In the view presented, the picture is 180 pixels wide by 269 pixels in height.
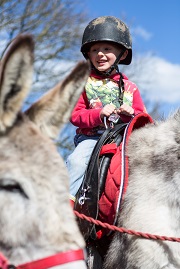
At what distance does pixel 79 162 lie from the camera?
14.6ft

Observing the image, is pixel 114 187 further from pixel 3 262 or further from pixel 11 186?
pixel 3 262

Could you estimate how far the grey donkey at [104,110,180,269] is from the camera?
375cm

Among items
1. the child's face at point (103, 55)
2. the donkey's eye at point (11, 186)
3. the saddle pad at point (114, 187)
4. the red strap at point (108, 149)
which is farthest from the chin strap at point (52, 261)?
the child's face at point (103, 55)

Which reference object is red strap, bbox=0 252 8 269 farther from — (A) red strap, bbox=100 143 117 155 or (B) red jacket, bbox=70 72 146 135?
(B) red jacket, bbox=70 72 146 135

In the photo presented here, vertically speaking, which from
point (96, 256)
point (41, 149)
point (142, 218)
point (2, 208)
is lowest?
point (96, 256)

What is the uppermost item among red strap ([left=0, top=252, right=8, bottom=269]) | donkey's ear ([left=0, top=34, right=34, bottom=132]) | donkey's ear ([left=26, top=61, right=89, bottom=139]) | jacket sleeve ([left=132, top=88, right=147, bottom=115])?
donkey's ear ([left=0, top=34, right=34, bottom=132])

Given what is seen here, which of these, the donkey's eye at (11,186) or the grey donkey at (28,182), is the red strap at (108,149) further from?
the donkey's eye at (11,186)

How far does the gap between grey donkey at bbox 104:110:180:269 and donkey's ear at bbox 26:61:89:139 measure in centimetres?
126

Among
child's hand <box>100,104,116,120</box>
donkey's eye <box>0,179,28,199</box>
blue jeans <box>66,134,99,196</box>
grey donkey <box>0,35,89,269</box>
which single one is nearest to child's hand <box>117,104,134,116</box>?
child's hand <box>100,104,116,120</box>

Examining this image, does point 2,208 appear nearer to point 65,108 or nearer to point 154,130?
point 65,108

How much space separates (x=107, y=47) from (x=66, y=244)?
315 centimetres

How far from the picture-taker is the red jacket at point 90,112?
4578mm

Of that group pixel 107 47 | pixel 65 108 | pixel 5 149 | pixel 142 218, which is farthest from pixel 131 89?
pixel 5 149

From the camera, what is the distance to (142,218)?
382cm
